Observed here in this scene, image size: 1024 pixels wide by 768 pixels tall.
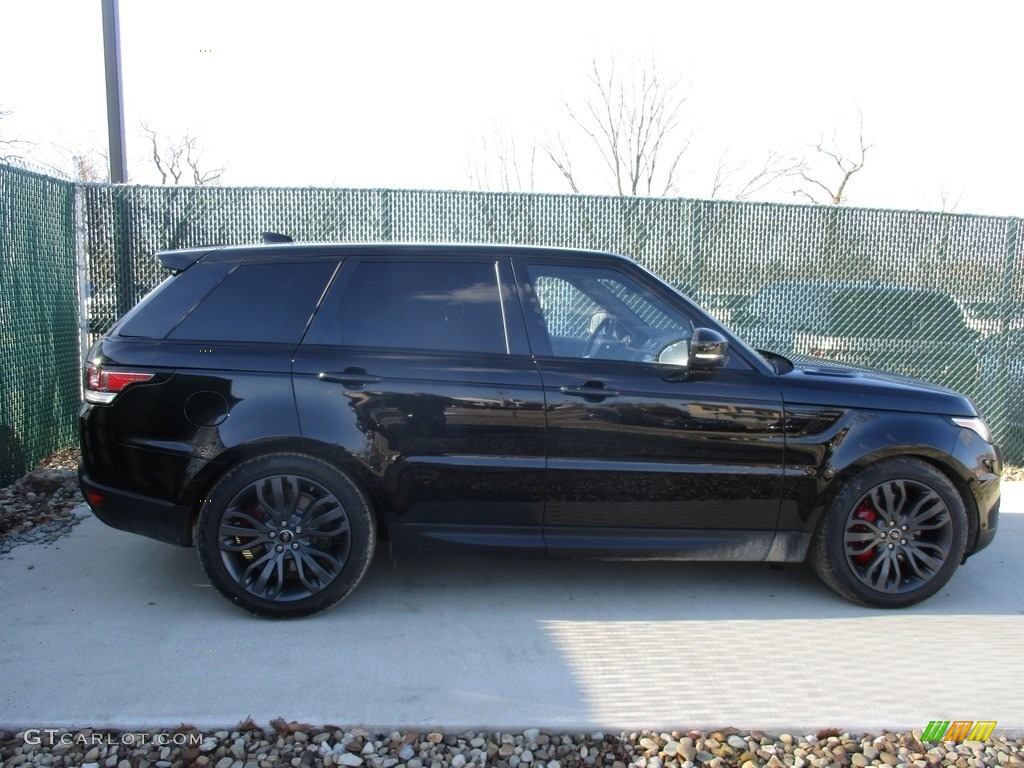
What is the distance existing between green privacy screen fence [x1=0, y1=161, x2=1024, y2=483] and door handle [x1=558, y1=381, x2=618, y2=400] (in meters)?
3.65

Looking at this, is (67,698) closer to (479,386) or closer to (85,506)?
(479,386)

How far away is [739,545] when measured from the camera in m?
4.12

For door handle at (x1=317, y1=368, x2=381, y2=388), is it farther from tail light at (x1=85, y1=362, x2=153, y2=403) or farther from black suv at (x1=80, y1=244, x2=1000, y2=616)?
tail light at (x1=85, y1=362, x2=153, y2=403)

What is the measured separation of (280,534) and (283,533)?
0.01m

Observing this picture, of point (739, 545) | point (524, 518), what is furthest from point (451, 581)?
point (739, 545)

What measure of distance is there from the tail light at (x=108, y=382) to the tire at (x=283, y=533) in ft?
2.06

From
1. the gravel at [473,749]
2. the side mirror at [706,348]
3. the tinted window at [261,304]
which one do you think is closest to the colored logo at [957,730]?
the gravel at [473,749]

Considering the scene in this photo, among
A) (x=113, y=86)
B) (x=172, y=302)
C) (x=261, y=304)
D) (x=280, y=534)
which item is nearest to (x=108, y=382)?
(x=172, y=302)

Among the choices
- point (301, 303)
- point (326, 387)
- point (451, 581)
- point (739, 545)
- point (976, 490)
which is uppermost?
point (301, 303)

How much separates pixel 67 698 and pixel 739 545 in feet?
9.97

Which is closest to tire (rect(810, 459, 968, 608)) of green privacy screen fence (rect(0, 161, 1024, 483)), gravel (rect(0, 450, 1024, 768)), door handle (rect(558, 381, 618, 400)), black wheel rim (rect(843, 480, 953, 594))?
black wheel rim (rect(843, 480, 953, 594))

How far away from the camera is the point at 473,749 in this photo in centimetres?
295

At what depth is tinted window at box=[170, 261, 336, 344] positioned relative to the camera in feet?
13.0

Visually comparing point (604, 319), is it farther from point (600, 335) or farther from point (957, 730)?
point (957, 730)
